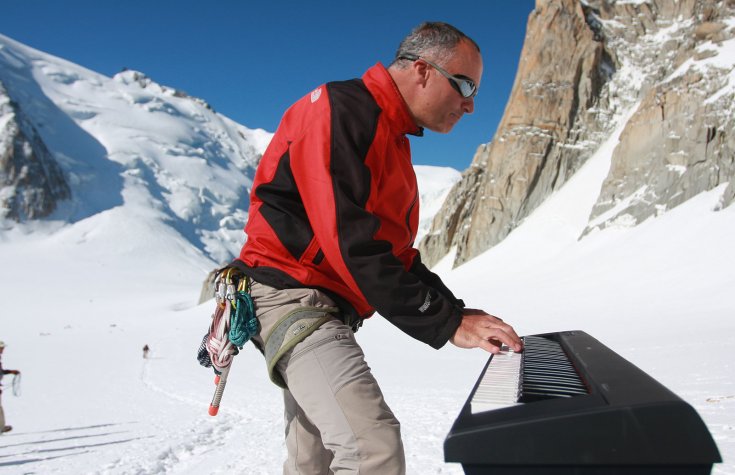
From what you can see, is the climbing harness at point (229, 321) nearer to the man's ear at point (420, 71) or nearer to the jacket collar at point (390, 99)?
the jacket collar at point (390, 99)

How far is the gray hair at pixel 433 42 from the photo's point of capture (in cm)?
244

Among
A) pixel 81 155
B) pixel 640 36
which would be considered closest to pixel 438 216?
pixel 640 36

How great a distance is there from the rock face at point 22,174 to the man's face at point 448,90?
111 m

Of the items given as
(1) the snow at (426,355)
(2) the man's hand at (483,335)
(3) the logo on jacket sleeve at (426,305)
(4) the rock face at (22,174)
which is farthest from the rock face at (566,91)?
(4) the rock face at (22,174)

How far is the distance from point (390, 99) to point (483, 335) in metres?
1.02

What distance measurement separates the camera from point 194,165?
452 feet

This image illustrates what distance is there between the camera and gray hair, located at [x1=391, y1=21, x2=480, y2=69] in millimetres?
2436

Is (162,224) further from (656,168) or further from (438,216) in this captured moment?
(656,168)

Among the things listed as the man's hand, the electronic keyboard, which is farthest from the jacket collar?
the electronic keyboard

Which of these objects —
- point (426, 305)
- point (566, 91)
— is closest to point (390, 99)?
A: point (426, 305)

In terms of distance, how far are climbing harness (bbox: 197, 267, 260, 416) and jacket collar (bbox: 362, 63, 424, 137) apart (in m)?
0.93

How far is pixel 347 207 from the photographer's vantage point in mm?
2123

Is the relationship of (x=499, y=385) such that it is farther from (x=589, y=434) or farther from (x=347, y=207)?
(x=347, y=207)

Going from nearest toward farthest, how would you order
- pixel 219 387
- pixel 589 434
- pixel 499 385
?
pixel 589 434 < pixel 499 385 < pixel 219 387
